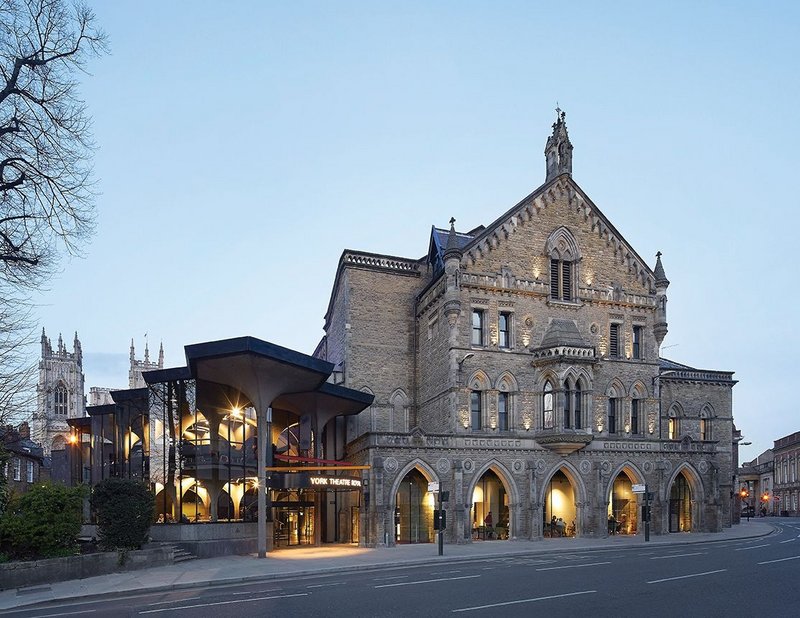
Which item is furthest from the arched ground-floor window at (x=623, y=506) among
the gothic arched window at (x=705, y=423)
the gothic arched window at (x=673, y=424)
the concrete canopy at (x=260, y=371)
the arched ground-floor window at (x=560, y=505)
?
the concrete canopy at (x=260, y=371)

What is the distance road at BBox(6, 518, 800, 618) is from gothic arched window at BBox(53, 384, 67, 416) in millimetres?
107817

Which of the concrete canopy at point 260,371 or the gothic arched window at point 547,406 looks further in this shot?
the gothic arched window at point 547,406

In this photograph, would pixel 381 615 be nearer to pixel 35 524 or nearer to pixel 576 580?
pixel 576 580

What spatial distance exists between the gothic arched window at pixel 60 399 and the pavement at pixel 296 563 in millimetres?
→ 97091

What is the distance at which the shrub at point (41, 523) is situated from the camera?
21.2m

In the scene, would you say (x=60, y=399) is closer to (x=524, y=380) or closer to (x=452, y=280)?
(x=452, y=280)

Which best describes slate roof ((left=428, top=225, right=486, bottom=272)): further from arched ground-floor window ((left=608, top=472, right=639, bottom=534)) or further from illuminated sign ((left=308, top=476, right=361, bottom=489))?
arched ground-floor window ((left=608, top=472, right=639, bottom=534))

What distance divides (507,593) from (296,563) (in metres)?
10.8

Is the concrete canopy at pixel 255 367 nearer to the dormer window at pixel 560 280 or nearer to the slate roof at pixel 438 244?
the slate roof at pixel 438 244

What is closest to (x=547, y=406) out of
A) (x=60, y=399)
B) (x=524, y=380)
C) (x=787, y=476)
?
(x=524, y=380)

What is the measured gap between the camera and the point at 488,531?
38.8 metres

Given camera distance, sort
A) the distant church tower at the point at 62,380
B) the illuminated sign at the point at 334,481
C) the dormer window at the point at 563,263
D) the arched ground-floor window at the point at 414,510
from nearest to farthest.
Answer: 1. the illuminated sign at the point at 334,481
2. the arched ground-floor window at the point at 414,510
3. the dormer window at the point at 563,263
4. the distant church tower at the point at 62,380

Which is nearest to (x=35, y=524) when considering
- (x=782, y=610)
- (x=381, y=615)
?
(x=381, y=615)

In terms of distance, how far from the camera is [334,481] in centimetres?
3247
